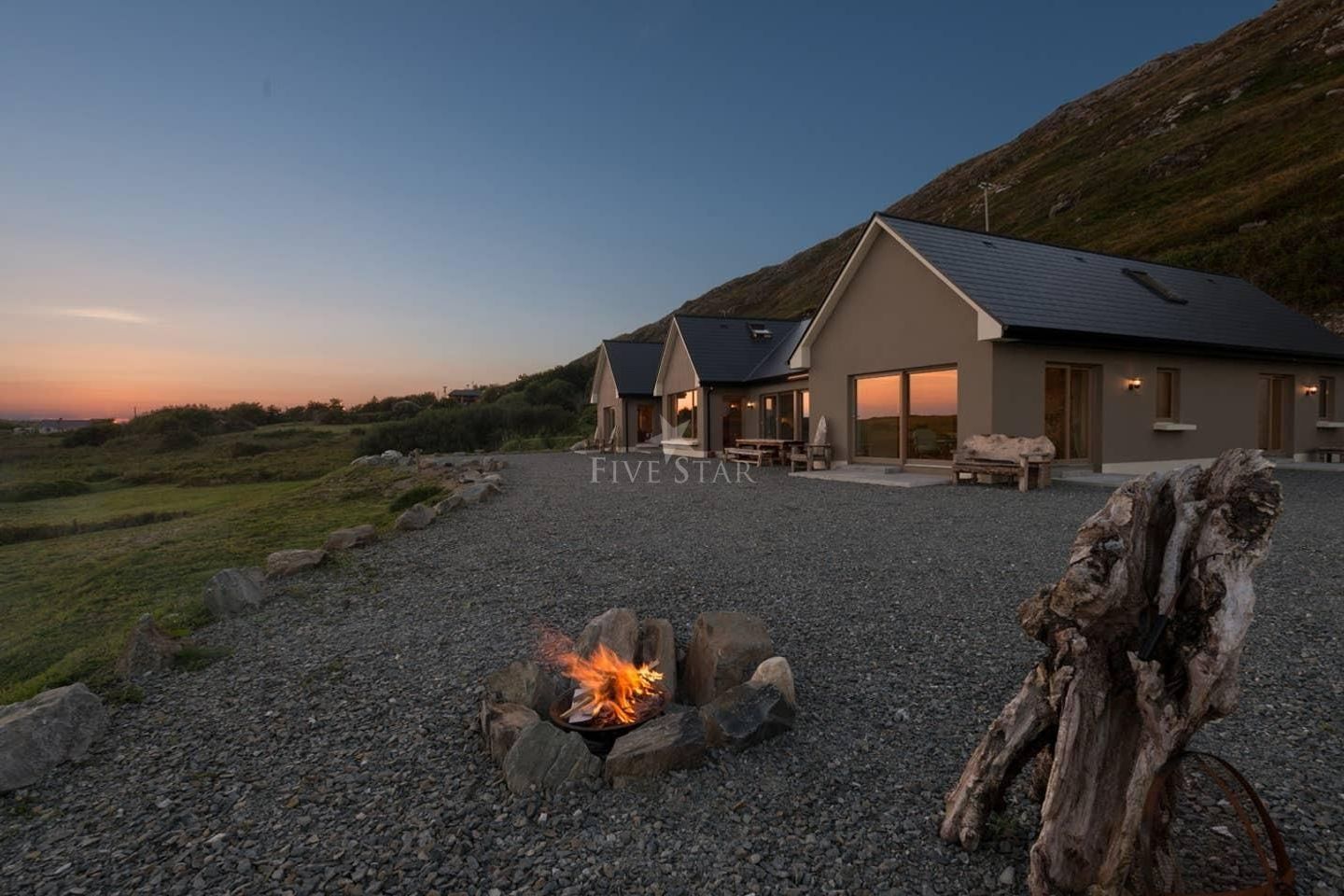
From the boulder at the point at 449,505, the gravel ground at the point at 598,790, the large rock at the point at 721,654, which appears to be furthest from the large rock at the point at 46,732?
the boulder at the point at 449,505

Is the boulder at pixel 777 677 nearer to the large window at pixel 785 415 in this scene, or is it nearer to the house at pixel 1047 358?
the house at pixel 1047 358

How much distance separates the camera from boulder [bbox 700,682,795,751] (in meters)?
2.96

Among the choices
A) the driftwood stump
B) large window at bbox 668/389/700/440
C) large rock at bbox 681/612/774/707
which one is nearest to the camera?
the driftwood stump

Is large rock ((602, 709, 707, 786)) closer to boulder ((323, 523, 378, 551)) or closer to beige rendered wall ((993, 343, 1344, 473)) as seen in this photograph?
boulder ((323, 523, 378, 551))

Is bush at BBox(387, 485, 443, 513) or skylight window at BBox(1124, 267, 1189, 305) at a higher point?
skylight window at BBox(1124, 267, 1189, 305)

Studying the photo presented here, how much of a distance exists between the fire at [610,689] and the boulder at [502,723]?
23 centimetres

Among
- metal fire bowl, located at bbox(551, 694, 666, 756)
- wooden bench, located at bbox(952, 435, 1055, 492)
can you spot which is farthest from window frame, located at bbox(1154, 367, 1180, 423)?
metal fire bowl, located at bbox(551, 694, 666, 756)

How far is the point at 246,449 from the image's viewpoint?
121 ft

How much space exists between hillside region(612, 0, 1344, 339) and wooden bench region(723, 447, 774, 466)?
70.5ft

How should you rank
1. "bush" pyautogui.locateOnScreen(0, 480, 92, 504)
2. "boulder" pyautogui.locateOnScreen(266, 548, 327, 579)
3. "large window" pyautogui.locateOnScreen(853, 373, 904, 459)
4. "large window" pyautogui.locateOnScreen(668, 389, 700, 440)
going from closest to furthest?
"boulder" pyautogui.locateOnScreen(266, 548, 327, 579)
"large window" pyautogui.locateOnScreen(853, 373, 904, 459)
"large window" pyautogui.locateOnScreen(668, 389, 700, 440)
"bush" pyautogui.locateOnScreen(0, 480, 92, 504)

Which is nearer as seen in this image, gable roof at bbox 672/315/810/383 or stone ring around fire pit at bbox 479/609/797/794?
stone ring around fire pit at bbox 479/609/797/794

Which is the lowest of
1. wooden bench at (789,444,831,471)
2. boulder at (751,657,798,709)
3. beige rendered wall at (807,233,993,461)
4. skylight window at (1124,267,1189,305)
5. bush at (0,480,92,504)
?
bush at (0,480,92,504)

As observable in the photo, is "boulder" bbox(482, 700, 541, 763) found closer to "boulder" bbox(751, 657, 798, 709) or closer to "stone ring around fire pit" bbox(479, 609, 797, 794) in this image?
"stone ring around fire pit" bbox(479, 609, 797, 794)

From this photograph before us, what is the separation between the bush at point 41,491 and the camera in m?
24.0
